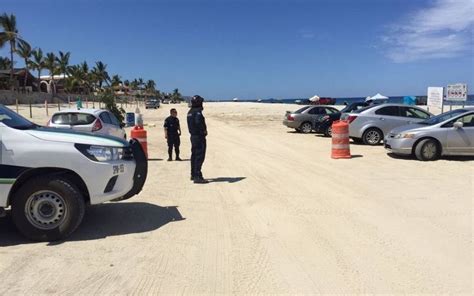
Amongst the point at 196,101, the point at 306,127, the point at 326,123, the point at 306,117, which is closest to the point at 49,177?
the point at 196,101

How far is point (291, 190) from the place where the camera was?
8.87 m

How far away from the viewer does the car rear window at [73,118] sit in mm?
13508

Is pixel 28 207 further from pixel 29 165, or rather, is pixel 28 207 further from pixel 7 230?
pixel 7 230

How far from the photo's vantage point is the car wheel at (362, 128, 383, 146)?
1725 centimetres

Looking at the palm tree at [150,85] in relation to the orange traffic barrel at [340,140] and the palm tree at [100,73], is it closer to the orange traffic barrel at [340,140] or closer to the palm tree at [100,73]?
the palm tree at [100,73]

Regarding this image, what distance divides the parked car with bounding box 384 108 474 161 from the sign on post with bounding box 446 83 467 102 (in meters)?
8.43

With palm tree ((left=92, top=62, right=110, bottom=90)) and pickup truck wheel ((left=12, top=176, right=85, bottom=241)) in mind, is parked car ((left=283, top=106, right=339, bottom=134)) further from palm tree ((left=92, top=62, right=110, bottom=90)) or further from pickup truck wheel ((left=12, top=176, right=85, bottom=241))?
palm tree ((left=92, top=62, right=110, bottom=90))

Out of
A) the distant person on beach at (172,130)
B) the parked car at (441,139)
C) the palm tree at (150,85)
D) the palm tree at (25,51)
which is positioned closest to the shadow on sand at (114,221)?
the distant person on beach at (172,130)

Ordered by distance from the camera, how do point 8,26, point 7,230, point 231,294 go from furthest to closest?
point 8,26, point 7,230, point 231,294

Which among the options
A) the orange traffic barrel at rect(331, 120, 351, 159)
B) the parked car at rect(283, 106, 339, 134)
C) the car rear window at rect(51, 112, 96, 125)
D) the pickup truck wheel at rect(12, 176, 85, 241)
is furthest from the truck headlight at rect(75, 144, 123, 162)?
the parked car at rect(283, 106, 339, 134)

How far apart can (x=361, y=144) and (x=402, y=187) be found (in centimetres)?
876

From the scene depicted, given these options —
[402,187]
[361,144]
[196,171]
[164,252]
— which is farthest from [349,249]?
[361,144]

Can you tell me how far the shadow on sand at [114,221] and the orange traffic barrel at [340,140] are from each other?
722 centimetres

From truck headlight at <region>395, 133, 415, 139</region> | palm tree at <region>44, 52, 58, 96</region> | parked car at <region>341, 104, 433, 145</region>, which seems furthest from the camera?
palm tree at <region>44, 52, 58, 96</region>
